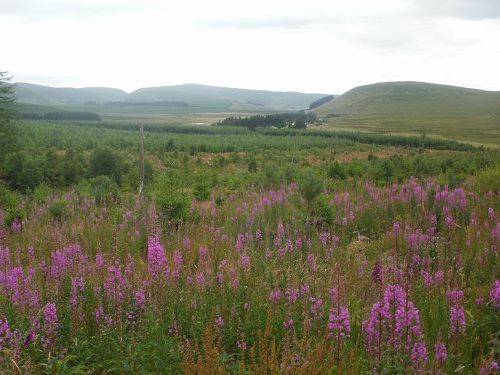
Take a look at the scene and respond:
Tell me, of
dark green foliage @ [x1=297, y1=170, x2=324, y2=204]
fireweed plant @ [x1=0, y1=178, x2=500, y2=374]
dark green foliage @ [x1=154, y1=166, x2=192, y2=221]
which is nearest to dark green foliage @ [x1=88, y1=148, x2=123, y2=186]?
dark green foliage @ [x1=154, y1=166, x2=192, y2=221]

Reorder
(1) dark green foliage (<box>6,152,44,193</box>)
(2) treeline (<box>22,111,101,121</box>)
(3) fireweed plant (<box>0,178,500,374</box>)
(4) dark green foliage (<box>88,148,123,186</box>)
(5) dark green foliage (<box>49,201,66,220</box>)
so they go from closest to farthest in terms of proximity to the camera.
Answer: (3) fireweed plant (<box>0,178,500,374</box>) → (5) dark green foliage (<box>49,201,66,220</box>) → (1) dark green foliage (<box>6,152,44,193</box>) → (4) dark green foliage (<box>88,148,123,186</box>) → (2) treeline (<box>22,111,101,121</box>)

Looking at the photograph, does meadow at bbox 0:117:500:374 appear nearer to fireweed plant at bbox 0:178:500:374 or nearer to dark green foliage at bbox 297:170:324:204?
fireweed plant at bbox 0:178:500:374

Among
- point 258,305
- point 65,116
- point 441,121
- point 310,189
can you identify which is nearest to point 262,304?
point 258,305

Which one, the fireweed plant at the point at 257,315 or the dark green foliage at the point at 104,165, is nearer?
the fireweed plant at the point at 257,315

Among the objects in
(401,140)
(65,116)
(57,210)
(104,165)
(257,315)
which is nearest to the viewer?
(257,315)

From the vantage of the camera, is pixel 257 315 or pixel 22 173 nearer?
pixel 257 315

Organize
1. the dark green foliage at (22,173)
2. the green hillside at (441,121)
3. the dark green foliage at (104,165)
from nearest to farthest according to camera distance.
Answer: the dark green foliage at (22,173), the dark green foliage at (104,165), the green hillside at (441,121)

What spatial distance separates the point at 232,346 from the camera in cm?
336

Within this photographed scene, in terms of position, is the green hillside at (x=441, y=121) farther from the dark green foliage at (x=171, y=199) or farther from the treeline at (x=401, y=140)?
the dark green foliage at (x=171, y=199)

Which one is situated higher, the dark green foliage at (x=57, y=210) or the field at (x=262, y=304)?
the field at (x=262, y=304)

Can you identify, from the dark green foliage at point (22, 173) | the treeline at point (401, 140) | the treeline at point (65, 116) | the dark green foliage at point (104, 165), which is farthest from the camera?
the treeline at point (65, 116)

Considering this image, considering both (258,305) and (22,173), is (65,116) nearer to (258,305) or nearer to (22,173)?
(22,173)

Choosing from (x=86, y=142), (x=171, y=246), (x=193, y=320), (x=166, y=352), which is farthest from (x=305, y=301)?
(x=86, y=142)

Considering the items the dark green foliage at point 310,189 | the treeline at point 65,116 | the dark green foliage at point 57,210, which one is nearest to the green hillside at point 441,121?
the dark green foliage at point 310,189
